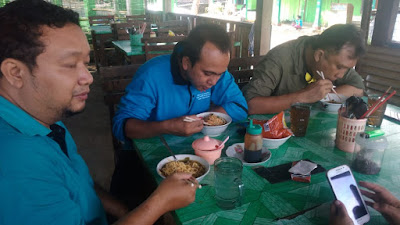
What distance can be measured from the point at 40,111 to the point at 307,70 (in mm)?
2018

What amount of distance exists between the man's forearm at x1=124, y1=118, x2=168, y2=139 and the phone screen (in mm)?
895

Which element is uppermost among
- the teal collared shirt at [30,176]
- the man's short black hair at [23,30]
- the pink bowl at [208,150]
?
the man's short black hair at [23,30]

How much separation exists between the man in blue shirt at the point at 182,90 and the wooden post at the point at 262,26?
288 cm

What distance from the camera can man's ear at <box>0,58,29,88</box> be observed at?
2.78 feet

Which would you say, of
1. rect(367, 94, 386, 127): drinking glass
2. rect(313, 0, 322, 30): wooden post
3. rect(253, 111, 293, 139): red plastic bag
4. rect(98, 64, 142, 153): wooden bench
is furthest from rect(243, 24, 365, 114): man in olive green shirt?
rect(313, 0, 322, 30): wooden post

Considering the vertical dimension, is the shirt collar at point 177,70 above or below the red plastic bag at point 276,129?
above

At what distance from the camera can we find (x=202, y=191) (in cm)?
116

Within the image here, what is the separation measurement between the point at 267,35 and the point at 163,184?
4.18 metres

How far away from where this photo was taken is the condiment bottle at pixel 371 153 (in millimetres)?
1271

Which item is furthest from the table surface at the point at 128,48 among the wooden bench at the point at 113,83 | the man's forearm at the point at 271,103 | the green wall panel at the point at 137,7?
the green wall panel at the point at 137,7

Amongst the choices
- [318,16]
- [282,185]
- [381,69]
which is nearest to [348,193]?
[282,185]

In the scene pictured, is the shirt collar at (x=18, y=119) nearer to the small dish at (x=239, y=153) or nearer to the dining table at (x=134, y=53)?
the small dish at (x=239, y=153)

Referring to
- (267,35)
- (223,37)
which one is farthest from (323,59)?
(267,35)

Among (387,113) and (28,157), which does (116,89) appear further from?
(387,113)
